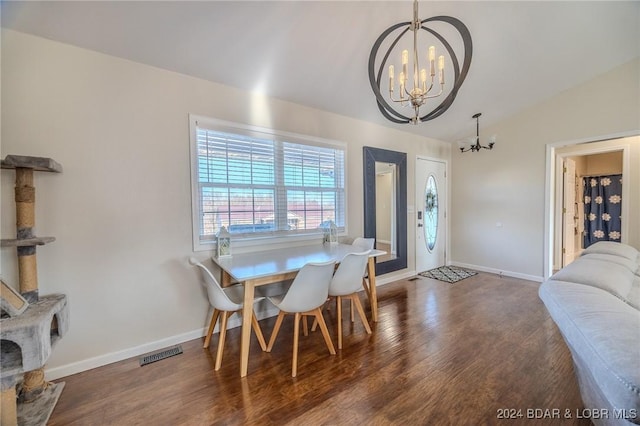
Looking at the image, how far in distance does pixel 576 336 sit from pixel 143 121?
310cm

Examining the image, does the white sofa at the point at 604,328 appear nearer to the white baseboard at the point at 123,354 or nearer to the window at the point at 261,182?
the window at the point at 261,182

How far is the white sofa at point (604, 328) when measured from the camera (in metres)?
0.74

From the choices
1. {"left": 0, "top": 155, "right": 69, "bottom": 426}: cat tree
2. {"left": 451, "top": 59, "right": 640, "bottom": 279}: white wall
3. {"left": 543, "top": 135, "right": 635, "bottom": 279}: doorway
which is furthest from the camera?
{"left": 543, "top": 135, "right": 635, "bottom": 279}: doorway

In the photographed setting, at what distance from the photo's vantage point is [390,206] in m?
4.52

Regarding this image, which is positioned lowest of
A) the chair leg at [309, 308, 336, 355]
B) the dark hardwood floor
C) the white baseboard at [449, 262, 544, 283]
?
the dark hardwood floor

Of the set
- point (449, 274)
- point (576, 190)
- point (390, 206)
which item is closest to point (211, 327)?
point (390, 206)

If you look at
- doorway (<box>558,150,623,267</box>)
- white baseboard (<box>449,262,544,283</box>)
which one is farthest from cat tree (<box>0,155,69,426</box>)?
doorway (<box>558,150,623,267</box>)

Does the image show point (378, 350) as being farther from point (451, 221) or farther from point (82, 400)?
point (451, 221)

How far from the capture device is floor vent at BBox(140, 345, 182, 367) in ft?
7.25

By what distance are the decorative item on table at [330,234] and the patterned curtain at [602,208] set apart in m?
5.45

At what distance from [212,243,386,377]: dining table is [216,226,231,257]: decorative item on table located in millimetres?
54

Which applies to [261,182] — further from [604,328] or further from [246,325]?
[604,328]

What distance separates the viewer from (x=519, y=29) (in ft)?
8.77

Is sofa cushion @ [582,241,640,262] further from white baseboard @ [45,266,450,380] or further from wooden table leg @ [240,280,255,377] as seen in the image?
white baseboard @ [45,266,450,380]
